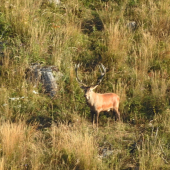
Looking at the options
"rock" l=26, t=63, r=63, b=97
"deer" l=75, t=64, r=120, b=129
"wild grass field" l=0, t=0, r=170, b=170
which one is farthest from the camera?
"rock" l=26, t=63, r=63, b=97

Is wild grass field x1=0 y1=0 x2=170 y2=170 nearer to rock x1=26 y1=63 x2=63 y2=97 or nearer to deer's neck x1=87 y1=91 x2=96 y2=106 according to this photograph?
rock x1=26 y1=63 x2=63 y2=97

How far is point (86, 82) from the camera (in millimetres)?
9203

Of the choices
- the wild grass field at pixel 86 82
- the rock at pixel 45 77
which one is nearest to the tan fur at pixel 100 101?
the wild grass field at pixel 86 82

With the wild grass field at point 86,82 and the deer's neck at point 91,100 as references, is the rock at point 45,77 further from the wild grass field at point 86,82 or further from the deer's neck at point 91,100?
the deer's neck at point 91,100

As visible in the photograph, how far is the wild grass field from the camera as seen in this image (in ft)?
21.2

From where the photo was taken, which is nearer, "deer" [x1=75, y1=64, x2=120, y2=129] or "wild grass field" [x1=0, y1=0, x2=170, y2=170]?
"wild grass field" [x1=0, y1=0, x2=170, y2=170]

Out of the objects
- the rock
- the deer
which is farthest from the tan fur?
the rock

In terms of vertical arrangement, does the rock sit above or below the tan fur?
above

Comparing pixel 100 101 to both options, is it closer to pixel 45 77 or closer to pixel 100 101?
pixel 100 101

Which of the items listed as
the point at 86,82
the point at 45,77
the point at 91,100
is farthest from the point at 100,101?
the point at 45,77

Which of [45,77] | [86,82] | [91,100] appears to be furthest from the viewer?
[86,82]

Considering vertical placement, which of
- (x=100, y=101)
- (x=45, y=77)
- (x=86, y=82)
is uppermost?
(x=45, y=77)

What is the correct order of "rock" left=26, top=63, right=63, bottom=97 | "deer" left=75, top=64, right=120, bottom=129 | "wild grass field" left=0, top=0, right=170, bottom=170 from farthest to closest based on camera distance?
"rock" left=26, top=63, right=63, bottom=97
"deer" left=75, top=64, right=120, bottom=129
"wild grass field" left=0, top=0, right=170, bottom=170

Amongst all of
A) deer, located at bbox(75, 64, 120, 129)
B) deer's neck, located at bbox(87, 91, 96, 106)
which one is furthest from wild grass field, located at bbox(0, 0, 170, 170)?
deer's neck, located at bbox(87, 91, 96, 106)
